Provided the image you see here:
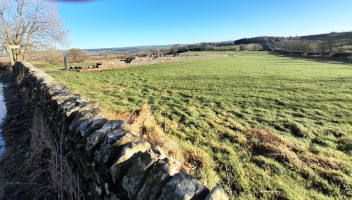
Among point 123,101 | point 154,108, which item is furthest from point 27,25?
point 154,108

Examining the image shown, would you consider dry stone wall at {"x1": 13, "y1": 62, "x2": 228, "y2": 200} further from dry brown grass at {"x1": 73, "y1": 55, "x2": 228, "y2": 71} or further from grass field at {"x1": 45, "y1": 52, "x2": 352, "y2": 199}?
dry brown grass at {"x1": 73, "y1": 55, "x2": 228, "y2": 71}

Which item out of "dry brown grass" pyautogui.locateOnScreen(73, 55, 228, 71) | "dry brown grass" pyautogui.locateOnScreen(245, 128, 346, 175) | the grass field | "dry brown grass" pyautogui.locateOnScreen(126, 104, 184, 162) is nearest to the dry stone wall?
"dry brown grass" pyautogui.locateOnScreen(126, 104, 184, 162)

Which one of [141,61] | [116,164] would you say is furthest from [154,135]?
[141,61]

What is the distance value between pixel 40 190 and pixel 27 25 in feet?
79.7

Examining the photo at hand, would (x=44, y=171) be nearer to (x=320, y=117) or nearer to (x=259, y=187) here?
(x=259, y=187)

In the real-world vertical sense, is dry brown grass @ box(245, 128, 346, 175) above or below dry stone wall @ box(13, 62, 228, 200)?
below

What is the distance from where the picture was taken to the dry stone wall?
1.29 metres

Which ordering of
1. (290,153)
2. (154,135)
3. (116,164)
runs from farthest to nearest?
(154,135) < (290,153) < (116,164)

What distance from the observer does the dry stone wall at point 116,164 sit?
129cm

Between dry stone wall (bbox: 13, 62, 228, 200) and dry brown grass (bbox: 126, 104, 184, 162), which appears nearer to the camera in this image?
dry stone wall (bbox: 13, 62, 228, 200)

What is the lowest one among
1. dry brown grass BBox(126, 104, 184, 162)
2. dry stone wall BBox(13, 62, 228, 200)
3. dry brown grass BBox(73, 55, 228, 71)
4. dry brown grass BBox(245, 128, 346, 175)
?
dry brown grass BBox(245, 128, 346, 175)

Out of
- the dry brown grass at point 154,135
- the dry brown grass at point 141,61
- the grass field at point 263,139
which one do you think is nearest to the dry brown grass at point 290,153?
the grass field at point 263,139

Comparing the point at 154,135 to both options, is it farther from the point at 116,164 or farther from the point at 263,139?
the point at 263,139

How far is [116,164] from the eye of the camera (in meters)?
1.62
